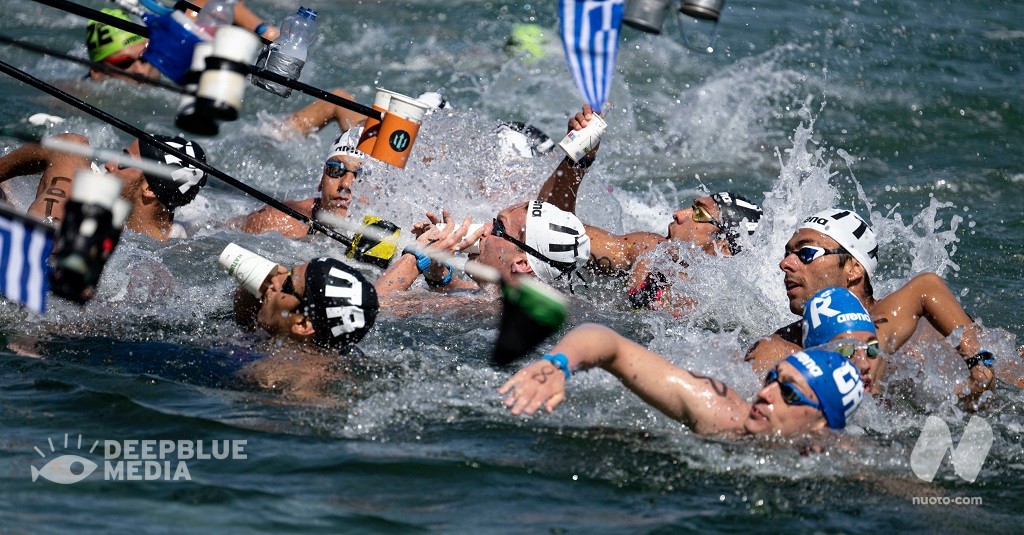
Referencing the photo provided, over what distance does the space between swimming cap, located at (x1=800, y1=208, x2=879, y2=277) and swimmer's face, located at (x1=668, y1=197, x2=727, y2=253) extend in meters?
1.23

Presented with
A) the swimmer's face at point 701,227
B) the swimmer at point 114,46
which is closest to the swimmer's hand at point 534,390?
the swimmer's face at point 701,227

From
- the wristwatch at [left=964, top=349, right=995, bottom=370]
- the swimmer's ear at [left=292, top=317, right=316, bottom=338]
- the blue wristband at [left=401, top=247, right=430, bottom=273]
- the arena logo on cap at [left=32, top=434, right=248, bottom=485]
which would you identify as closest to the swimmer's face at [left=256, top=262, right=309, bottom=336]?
the swimmer's ear at [left=292, top=317, right=316, bottom=338]

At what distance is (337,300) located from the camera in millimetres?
6340

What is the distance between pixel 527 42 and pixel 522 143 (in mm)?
5853

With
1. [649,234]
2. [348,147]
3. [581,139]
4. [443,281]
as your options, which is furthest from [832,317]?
[348,147]

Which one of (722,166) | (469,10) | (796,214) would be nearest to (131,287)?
(796,214)

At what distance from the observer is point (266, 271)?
6.40m

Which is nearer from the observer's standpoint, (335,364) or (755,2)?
(335,364)

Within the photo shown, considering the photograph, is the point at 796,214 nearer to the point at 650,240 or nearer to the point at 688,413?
the point at 650,240

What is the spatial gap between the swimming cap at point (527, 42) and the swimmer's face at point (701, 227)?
23.4ft

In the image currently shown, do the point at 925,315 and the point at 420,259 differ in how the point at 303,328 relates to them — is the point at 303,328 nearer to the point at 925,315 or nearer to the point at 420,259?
the point at 420,259

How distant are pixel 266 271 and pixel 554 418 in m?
1.73

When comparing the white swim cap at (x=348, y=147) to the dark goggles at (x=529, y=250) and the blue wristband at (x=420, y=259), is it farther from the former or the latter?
the blue wristband at (x=420, y=259)
